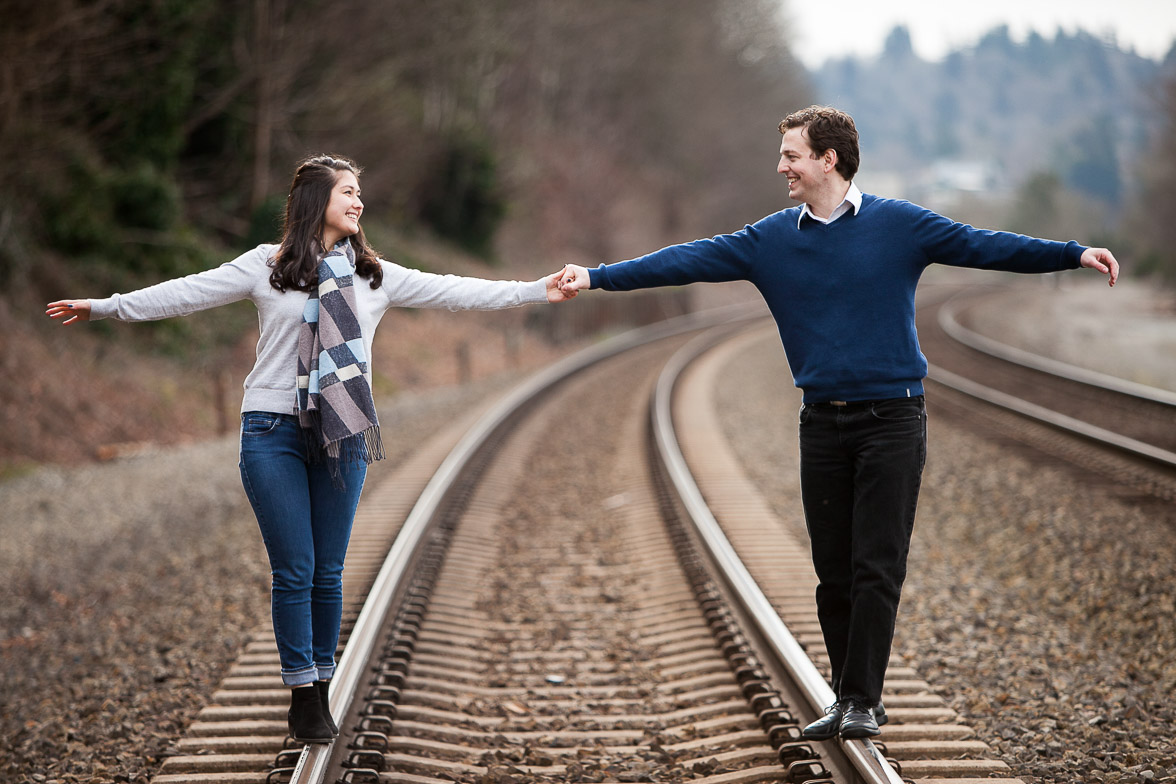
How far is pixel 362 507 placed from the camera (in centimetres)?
790

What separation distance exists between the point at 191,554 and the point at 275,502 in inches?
158

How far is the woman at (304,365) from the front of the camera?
130 inches

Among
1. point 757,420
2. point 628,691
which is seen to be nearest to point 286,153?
point 757,420

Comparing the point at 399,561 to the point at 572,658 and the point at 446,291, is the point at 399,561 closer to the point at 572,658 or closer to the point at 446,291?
the point at 572,658

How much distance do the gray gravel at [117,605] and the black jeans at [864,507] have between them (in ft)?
8.62

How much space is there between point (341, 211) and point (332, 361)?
51 centimetres

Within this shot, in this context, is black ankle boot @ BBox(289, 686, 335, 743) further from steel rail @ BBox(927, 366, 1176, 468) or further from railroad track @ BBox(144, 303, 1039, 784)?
steel rail @ BBox(927, 366, 1176, 468)

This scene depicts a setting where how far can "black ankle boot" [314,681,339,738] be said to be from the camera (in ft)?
11.9

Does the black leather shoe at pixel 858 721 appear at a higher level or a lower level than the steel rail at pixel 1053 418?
higher

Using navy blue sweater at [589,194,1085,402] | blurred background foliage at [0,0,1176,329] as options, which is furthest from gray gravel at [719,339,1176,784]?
blurred background foliage at [0,0,1176,329]

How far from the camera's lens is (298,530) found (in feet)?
11.3

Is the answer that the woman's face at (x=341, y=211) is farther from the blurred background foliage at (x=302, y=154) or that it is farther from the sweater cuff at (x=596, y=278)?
the blurred background foliage at (x=302, y=154)

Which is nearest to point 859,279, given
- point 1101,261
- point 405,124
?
point 1101,261

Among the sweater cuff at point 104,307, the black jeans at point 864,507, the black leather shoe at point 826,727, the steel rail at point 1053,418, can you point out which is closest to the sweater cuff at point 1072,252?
the black jeans at point 864,507
